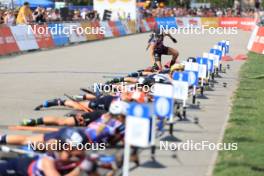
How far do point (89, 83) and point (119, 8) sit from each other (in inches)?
1175

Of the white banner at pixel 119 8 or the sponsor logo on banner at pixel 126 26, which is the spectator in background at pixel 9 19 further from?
the white banner at pixel 119 8

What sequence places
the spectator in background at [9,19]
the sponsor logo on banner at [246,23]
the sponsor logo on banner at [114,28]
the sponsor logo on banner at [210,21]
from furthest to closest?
the sponsor logo on banner at [210,21], the sponsor logo on banner at [246,23], the sponsor logo on banner at [114,28], the spectator in background at [9,19]

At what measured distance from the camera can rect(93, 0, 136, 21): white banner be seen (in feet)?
144

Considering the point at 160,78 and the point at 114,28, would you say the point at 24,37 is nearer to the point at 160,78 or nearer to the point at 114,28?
the point at 160,78

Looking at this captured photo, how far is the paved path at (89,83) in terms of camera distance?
300 inches

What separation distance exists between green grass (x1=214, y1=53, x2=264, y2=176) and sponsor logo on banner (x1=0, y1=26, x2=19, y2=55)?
10.8 metres

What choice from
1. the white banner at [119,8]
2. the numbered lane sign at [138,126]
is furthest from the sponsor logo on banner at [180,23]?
the numbered lane sign at [138,126]

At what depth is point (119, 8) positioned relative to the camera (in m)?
44.3

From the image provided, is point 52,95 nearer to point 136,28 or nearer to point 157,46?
point 157,46

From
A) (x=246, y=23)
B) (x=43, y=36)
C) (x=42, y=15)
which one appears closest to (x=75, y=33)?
(x=42, y=15)

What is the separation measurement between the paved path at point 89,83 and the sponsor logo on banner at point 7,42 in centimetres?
60

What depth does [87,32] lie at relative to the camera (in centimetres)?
3222

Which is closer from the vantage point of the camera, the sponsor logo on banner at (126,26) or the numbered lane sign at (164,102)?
the numbered lane sign at (164,102)

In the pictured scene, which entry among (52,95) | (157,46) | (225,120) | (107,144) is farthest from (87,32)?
(107,144)
